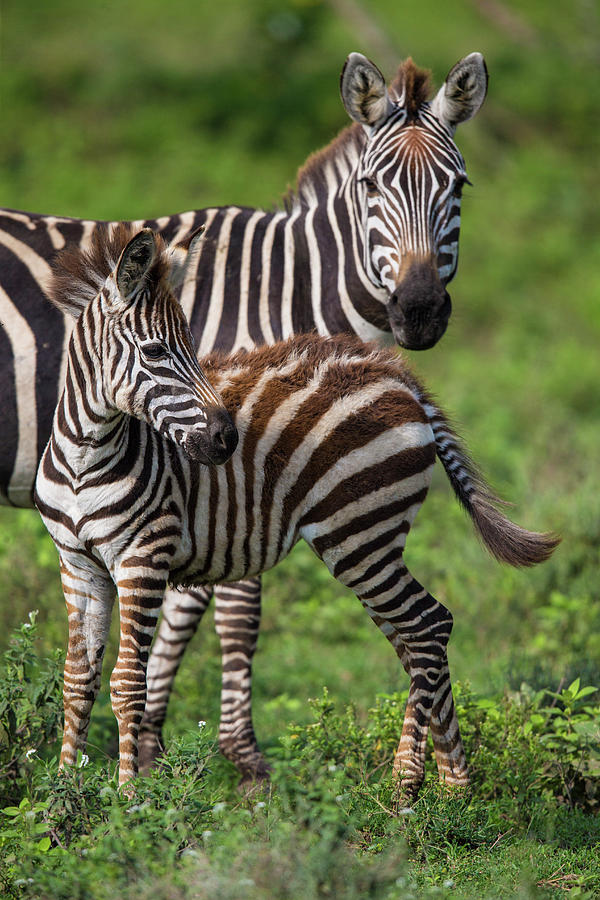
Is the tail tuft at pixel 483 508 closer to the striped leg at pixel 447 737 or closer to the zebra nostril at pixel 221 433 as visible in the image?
the striped leg at pixel 447 737

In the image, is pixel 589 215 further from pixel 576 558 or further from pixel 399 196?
pixel 399 196

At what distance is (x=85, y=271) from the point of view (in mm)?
4879

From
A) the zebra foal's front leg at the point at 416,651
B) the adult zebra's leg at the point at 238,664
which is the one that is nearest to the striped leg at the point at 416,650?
the zebra foal's front leg at the point at 416,651

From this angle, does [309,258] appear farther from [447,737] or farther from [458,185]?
[447,737]

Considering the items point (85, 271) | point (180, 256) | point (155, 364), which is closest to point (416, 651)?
point (155, 364)

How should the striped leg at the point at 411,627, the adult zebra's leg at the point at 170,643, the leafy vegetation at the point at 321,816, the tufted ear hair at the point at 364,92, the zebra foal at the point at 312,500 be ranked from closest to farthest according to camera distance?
the leafy vegetation at the point at 321,816 → the zebra foal at the point at 312,500 → the striped leg at the point at 411,627 → the tufted ear hair at the point at 364,92 → the adult zebra's leg at the point at 170,643

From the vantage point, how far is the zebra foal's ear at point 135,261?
14.9 ft

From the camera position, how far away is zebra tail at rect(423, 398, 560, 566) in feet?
17.7

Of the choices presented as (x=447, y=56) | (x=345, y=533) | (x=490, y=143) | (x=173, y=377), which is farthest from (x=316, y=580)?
(x=447, y=56)

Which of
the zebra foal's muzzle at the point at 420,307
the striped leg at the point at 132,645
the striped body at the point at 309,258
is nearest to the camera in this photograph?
the striped leg at the point at 132,645

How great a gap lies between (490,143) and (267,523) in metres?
17.6

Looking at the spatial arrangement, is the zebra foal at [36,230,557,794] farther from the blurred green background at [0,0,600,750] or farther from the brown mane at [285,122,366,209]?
the brown mane at [285,122,366,209]

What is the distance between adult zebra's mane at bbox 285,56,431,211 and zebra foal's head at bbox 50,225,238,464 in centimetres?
206

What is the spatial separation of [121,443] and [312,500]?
104cm
